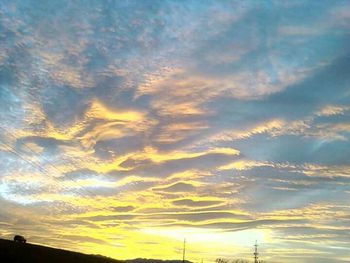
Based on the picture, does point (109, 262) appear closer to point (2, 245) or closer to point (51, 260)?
point (51, 260)

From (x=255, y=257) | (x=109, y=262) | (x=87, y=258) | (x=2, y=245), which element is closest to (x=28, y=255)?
(x=2, y=245)

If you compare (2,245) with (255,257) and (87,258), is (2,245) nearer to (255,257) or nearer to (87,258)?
(87,258)

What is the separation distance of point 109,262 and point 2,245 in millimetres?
36145

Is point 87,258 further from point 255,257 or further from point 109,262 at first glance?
point 255,257

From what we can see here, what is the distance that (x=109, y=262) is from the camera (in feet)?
295

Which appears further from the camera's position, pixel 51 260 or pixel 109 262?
pixel 109 262

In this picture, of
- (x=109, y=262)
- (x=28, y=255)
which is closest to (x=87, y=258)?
(x=109, y=262)

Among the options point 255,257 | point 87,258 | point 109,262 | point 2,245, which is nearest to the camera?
point 2,245

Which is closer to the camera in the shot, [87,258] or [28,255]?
[28,255]

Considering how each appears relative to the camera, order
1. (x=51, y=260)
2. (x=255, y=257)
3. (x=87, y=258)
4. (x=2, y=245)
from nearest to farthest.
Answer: (x=2, y=245) → (x=51, y=260) → (x=87, y=258) → (x=255, y=257)

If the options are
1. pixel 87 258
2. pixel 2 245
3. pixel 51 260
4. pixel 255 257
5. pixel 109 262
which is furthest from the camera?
pixel 255 257

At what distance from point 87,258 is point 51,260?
17162 millimetres

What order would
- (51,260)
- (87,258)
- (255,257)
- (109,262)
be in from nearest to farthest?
1. (51,260)
2. (87,258)
3. (109,262)
4. (255,257)

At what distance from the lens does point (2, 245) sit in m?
56.8
